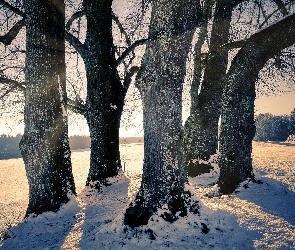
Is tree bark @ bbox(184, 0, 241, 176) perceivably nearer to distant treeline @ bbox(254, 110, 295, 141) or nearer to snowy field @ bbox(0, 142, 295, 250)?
snowy field @ bbox(0, 142, 295, 250)

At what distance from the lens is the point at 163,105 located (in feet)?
12.4

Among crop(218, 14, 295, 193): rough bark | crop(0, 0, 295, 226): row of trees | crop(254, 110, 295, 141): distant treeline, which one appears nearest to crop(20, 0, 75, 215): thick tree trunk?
crop(0, 0, 295, 226): row of trees

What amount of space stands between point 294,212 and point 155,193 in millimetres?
2682

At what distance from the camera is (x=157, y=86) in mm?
3771

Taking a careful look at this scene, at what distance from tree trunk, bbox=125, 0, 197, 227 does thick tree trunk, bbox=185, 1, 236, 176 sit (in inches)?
205

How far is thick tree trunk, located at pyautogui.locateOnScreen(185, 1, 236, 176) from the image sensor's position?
8820 millimetres

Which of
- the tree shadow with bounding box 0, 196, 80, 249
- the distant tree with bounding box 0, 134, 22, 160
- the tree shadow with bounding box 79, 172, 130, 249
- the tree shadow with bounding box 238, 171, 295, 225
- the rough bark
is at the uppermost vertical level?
the rough bark

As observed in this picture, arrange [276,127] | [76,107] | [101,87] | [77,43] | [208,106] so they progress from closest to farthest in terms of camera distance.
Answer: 1. [101,87]
2. [77,43]
3. [76,107]
4. [208,106]
5. [276,127]

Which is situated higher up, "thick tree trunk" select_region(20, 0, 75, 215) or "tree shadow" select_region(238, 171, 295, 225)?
"thick tree trunk" select_region(20, 0, 75, 215)

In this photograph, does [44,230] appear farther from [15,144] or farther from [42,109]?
[15,144]

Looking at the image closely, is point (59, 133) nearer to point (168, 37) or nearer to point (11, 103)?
point (168, 37)

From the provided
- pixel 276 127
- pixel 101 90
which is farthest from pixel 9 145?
pixel 101 90

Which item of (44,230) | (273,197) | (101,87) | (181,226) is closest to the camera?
(181,226)

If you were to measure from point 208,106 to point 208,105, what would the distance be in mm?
36
